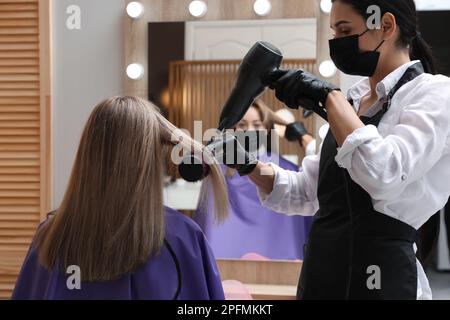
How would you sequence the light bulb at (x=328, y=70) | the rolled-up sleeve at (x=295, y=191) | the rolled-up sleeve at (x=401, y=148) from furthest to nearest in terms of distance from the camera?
the light bulb at (x=328, y=70) → the rolled-up sleeve at (x=295, y=191) → the rolled-up sleeve at (x=401, y=148)

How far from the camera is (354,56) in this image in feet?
3.56

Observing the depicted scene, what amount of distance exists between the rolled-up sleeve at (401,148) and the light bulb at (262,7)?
2.94 ft

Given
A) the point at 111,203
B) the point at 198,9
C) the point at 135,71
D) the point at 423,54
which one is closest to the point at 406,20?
the point at 423,54

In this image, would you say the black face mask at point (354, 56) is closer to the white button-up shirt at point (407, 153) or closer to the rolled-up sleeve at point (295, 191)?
the white button-up shirt at point (407, 153)

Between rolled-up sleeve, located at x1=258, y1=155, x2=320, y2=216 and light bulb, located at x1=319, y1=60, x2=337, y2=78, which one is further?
light bulb, located at x1=319, y1=60, x2=337, y2=78

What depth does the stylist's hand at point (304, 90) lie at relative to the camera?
39.3 inches

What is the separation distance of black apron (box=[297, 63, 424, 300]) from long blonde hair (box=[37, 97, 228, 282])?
12.1 inches

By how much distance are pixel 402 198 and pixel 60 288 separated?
23.6 inches

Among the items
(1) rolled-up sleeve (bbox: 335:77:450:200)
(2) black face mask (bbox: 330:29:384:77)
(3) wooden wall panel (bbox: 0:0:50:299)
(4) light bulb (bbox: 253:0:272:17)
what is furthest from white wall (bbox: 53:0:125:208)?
(1) rolled-up sleeve (bbox: 335:77:450:200)

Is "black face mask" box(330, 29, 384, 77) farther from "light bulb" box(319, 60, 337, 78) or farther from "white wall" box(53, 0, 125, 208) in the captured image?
"white wall" box(53, 0, 125, 208)

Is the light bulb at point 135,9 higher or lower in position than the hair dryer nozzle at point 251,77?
higher

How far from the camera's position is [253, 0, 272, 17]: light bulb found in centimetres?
180

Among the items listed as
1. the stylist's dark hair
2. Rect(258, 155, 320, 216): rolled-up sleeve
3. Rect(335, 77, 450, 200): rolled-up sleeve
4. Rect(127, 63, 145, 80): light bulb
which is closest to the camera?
Rect(335, 77, 450, 200): rolled-up sleeve

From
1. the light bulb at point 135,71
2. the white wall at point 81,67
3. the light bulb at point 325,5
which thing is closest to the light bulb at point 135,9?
the white wall at point 81,67
